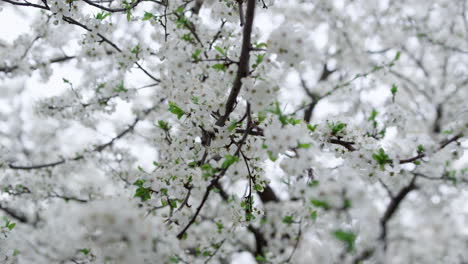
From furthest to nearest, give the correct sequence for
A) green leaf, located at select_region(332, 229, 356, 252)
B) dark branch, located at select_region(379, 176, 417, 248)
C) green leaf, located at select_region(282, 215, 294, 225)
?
dark branch, located at select_region(379, 176, 417, 248) < green leaf, located at select_region(282, 215, 294, 225) < green leaf, located at select_region(332, 229, 356, 252)

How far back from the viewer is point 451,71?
9.77 metres

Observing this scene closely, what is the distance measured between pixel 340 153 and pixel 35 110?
4079 mm

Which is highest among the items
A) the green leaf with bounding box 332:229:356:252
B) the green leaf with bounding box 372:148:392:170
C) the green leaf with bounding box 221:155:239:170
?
the green leaf with bounding box 372:148:392:170

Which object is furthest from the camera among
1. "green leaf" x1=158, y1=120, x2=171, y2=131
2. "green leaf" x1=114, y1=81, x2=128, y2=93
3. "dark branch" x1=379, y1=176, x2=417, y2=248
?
"dark branch" x1=379, y1=176, x2=417, y2=248

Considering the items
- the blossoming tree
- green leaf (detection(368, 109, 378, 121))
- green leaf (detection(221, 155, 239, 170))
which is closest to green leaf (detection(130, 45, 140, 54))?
the blossoming tree

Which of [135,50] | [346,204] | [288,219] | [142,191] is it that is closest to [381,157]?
[346,204]

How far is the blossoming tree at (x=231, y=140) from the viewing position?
77.4 inches

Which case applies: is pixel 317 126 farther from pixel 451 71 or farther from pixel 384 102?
pixel 451 71

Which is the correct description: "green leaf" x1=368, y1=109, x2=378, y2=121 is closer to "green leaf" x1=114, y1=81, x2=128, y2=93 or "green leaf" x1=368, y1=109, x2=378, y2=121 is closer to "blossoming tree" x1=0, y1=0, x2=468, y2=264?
"blossoming tree" x1=0, y1=0, x2=468, y2=264

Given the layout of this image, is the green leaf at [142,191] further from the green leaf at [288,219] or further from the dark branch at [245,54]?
the green leaf at [288,219]

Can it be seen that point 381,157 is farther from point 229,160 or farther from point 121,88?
point 121,88

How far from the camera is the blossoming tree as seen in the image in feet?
6.45

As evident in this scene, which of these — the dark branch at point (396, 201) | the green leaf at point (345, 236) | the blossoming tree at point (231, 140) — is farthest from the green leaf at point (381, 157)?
the dark branch at point (396, 201)

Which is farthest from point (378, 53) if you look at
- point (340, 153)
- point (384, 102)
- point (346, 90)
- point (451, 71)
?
point (340, 153)
